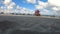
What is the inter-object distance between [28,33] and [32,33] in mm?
635

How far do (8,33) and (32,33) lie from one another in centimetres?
321

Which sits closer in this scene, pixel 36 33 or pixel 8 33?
pixel 8 33

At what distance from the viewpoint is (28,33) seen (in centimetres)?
2220

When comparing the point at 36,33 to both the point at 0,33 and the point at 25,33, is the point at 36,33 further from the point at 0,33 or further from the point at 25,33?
the point at 0,33

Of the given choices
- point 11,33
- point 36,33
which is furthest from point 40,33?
point 11,33

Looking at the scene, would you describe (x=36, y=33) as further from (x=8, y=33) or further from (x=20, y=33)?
(x=8, y=33)

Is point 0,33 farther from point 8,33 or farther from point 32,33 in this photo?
point 32,33

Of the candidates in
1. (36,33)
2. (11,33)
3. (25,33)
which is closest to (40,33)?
(36,33)

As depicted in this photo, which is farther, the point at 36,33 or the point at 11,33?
the point at 36,33

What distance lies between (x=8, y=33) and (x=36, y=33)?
387 centimetres

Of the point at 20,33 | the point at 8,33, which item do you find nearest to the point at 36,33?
the point at 20,33

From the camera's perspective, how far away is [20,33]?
21938 mm

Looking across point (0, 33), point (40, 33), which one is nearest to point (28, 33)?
point (40, 33)

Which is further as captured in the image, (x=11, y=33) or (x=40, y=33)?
(x=40, y=33)
